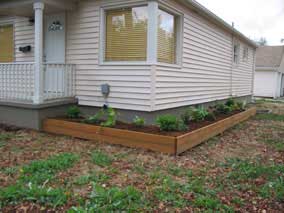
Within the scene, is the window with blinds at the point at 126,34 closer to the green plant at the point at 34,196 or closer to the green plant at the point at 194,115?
the green plant at the point at 194,115

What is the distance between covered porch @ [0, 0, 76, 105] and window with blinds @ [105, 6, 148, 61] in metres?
1.11

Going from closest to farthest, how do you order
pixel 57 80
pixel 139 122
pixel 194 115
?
pixel 139 122 < pixel 57 80 < pixel 194 115

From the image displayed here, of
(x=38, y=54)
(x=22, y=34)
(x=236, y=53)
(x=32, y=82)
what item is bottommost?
(x=32, y=82)

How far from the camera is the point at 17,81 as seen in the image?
6.76 m

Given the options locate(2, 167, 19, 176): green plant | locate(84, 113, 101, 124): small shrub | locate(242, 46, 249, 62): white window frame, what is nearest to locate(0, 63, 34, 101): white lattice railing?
locate(84, 113, 101, 124): small shrub

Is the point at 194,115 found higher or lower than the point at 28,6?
lower

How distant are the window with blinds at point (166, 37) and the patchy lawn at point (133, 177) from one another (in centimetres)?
233

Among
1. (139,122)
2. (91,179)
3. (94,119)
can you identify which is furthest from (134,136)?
(91,179)

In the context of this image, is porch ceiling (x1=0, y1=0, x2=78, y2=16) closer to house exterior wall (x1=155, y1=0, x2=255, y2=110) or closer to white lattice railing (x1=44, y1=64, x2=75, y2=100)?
white lattice railing (x1=44, y1=64, x2=75, y2=100)

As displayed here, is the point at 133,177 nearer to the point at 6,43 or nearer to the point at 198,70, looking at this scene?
the point at 198,70

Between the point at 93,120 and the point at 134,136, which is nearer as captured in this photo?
the point at 134,136

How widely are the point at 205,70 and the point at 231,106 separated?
169 centimetres

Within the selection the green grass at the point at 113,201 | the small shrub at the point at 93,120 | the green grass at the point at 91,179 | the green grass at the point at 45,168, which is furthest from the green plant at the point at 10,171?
the small shrub at the point at 93,120

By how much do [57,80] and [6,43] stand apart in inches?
121
